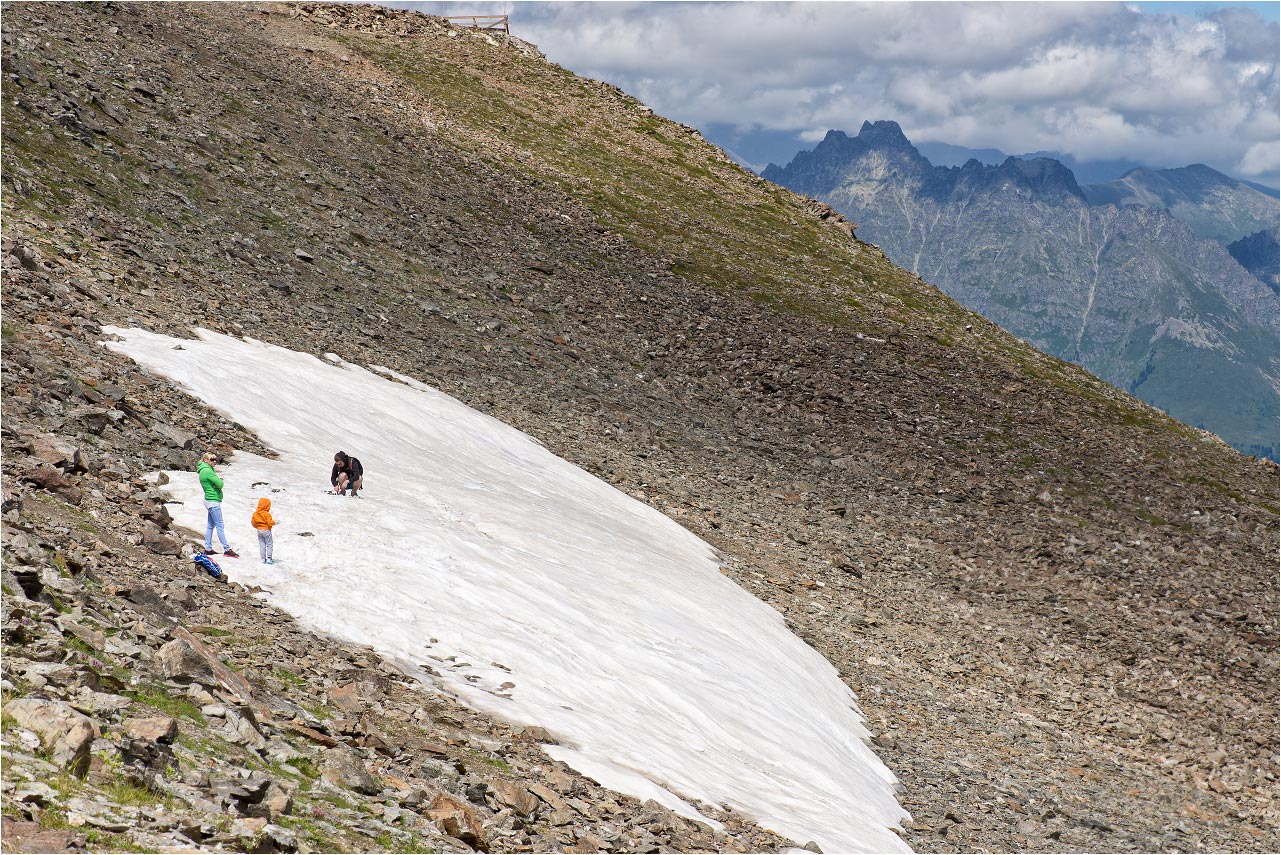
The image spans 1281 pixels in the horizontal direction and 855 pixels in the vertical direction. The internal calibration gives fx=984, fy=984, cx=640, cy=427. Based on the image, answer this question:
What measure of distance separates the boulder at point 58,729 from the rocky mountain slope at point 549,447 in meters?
0.04

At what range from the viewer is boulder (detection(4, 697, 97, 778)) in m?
10.0

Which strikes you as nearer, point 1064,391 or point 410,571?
point 410,571

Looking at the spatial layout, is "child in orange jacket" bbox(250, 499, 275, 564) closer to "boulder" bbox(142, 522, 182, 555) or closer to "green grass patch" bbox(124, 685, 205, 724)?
"boulder" bbox(142, 522, 182, 555)

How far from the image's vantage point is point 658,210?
69.9 metres

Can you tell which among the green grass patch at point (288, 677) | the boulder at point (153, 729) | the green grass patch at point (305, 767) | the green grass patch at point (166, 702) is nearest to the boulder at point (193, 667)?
the green grass patch at point (166, 702)

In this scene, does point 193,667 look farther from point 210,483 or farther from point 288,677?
point 210,483

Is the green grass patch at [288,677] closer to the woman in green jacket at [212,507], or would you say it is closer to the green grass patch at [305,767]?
the green grass patch at [305,767]

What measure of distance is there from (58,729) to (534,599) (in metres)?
13.9

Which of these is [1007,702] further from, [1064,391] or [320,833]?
[1064,391]

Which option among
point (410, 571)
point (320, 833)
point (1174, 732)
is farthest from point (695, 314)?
point (320, 833)

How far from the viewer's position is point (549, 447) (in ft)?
129

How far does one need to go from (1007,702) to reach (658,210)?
45.9m

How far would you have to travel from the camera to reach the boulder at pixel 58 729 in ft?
33.0

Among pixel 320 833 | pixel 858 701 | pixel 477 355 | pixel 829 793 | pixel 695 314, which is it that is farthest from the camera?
pixel 695 314
